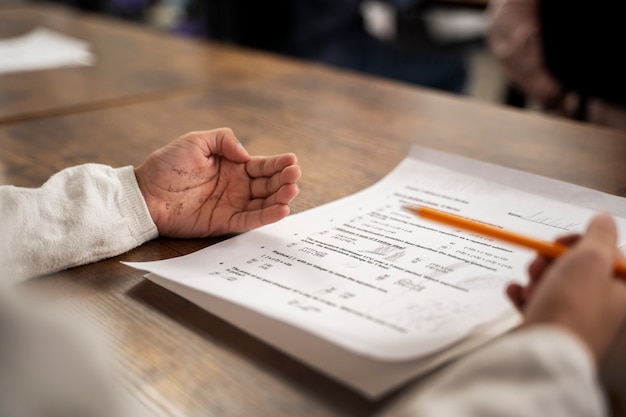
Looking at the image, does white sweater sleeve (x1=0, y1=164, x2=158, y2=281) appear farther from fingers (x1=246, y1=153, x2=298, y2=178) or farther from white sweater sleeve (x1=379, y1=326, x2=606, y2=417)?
white sweater sleeve (x1=379, y1=326, x2=606, y2=417)

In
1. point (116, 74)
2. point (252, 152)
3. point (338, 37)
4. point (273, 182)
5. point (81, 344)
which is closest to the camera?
point (81, 344)

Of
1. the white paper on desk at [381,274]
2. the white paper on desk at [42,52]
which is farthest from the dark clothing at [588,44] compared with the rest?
the white paper on desk at [42,52]

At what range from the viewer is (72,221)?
576 millimetres

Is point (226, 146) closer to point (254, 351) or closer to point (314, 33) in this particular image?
point (254, 351)

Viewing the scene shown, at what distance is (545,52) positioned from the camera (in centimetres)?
A: 161

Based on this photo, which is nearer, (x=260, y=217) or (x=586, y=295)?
(x=586, y=295)

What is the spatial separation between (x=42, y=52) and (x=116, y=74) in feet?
0.91

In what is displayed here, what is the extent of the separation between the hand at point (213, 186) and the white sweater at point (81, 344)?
0.02 m

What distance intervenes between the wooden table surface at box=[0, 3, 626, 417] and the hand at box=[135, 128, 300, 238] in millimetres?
23

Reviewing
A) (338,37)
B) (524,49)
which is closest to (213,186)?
(524,49)

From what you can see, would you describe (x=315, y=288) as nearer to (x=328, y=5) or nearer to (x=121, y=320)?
(x=121, y=320)

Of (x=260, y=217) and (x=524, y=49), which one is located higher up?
(x=524, y=49)

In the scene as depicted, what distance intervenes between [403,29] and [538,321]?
3.41 meters

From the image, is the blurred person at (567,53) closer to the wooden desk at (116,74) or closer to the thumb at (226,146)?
the wooden desk at (116,74)
